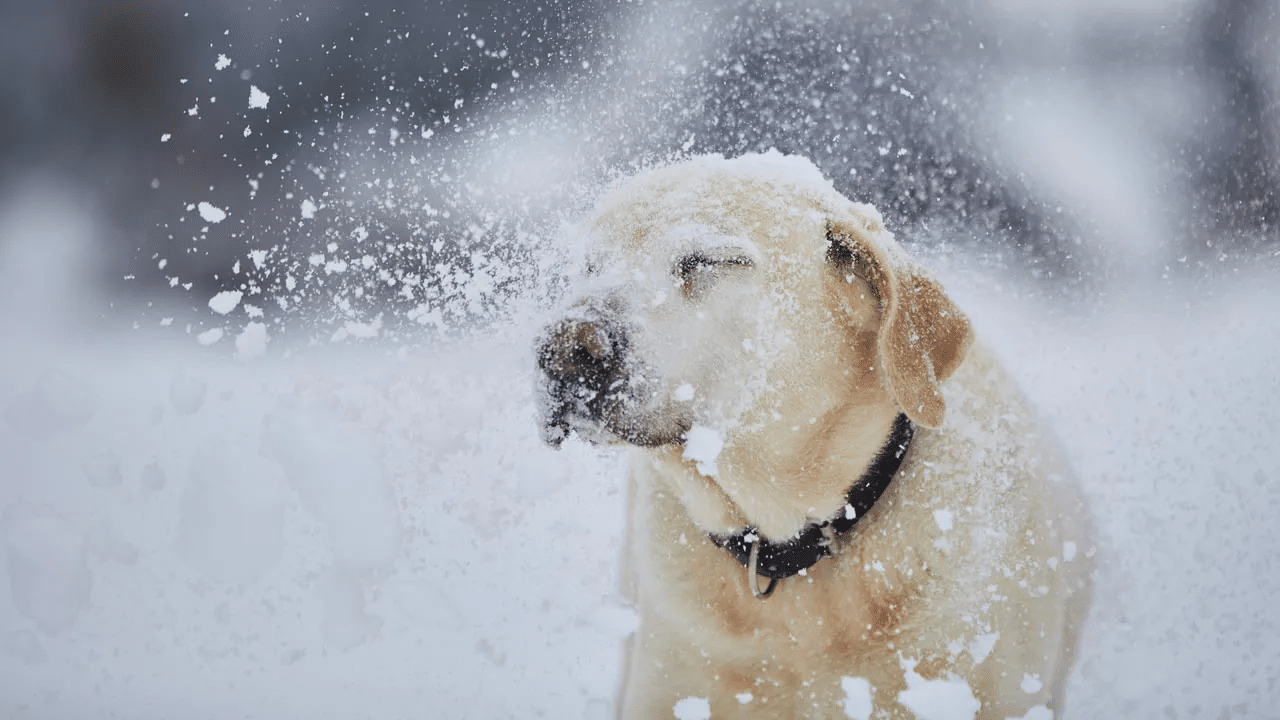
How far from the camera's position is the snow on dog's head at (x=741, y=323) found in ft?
4.38

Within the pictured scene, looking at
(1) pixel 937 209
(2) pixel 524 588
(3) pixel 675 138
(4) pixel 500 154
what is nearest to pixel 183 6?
(4) pixel 500 154

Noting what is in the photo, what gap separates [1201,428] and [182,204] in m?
2.97

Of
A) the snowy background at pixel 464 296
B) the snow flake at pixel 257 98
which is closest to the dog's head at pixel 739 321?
the snowy background at pixel 464 296

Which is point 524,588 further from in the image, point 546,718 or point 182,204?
point 182,204

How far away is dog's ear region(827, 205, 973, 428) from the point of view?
1.39 m

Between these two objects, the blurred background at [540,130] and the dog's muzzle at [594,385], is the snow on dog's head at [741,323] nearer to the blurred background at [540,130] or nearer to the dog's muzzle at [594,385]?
Result: the dog's muzzle at [594,385]

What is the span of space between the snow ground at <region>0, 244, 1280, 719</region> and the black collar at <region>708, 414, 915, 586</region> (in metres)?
0.40

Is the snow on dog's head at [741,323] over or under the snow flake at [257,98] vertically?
under

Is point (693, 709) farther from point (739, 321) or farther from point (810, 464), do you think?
point (739, 321)

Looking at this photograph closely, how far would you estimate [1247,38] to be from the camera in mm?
Answer: 2043

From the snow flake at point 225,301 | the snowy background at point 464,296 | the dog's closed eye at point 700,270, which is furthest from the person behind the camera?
the snow flake at point 225,301

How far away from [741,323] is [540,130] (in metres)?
1.06

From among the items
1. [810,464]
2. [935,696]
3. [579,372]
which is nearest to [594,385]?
[579,372]

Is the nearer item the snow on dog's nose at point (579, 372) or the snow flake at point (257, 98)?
the snow on dog's nose at point (579, 372)
